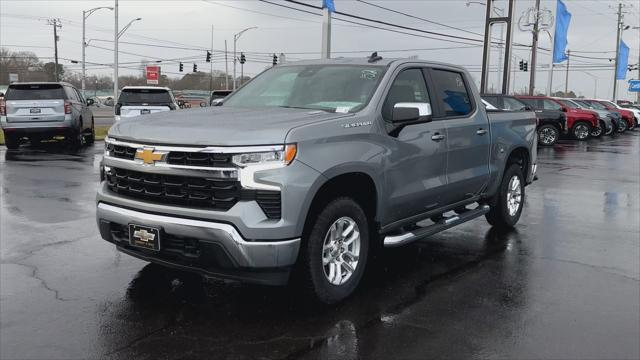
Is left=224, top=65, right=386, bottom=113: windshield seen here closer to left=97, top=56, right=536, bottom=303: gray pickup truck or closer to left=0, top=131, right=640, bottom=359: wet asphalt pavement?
left=97, top=56, right=536, bottom=303: gray pickup truck

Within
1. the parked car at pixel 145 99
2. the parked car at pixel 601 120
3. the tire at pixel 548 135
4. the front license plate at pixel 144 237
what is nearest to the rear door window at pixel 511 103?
the tire at pixel 548 135

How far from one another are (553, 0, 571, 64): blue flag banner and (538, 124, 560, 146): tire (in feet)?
43.7

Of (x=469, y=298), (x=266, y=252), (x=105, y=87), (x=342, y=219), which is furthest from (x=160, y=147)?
(x=105, y=87)

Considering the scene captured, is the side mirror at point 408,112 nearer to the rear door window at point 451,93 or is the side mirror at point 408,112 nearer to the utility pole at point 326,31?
the rear door window at point 451,93

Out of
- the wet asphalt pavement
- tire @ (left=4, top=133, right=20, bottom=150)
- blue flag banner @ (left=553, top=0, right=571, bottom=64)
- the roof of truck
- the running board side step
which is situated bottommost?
the wet asphalt pavement

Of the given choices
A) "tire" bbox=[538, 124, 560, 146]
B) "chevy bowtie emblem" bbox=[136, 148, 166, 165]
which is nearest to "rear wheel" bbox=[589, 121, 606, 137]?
"tire" bbox=[538, 124, 560, 146]

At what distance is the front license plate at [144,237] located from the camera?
14.0 feet

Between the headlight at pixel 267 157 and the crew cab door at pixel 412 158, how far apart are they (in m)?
1.13

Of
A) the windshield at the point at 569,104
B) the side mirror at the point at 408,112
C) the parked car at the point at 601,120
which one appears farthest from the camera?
the parked car at the point at 601,120

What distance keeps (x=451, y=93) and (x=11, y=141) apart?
1399cm

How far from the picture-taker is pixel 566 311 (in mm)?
4699

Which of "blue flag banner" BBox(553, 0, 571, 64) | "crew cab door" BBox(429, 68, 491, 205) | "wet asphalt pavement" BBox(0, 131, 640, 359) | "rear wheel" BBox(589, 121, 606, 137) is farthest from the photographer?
"blue flag banner" BBox(553, 0, 571, 64)

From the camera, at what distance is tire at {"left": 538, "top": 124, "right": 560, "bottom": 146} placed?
23844mm

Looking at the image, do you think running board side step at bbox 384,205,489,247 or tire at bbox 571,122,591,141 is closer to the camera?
running board side step at bbox 384,205,489,247
